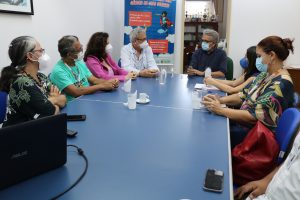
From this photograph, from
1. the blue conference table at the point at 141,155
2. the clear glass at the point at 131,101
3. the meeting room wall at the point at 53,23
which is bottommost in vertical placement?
the blue conference table at the point at 141,155

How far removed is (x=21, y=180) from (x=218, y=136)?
1080 mm

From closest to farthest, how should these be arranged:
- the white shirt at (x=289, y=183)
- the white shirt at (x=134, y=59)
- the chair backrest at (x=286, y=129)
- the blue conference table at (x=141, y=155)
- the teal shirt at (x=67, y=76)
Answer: the white shirt at (x=289, y=183)
the blue conference table at (x=141, y=155)
the chair backrest at (x=286, y=129)
the teal shirt at (x=67, y=76)
the white shirt at (x=134, y=59)

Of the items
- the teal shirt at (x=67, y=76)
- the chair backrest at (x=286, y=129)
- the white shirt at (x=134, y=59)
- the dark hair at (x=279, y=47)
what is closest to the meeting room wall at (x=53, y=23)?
the teal shirt at (x=67, y=76)

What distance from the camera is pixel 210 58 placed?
3.93 metres

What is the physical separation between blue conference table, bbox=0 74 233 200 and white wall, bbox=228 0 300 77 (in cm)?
332

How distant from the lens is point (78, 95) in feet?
8.51

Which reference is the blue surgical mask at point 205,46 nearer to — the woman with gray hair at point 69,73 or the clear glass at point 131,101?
the woman with gray hair at point 69,73

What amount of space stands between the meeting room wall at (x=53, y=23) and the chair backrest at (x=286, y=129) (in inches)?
105

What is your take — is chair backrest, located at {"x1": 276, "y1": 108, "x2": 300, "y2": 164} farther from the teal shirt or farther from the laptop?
the teal shirt

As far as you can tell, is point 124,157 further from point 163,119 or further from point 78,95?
point 78,95

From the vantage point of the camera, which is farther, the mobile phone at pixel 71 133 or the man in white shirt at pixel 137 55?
the man in white shirt at pixel 137 55

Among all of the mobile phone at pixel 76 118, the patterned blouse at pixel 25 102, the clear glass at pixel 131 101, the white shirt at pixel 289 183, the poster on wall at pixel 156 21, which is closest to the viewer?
the white shirt at pixel 289 183

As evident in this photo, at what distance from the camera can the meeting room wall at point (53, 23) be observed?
294cm

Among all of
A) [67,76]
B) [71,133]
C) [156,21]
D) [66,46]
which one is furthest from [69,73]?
[156,21]
